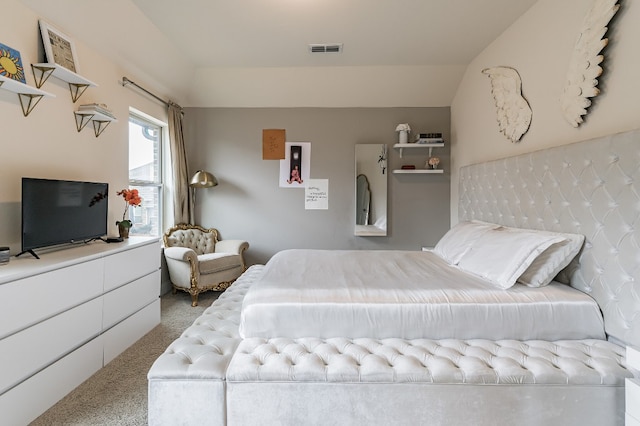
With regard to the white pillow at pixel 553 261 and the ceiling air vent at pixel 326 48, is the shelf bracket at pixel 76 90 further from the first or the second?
the white pillow at pixel 553 261

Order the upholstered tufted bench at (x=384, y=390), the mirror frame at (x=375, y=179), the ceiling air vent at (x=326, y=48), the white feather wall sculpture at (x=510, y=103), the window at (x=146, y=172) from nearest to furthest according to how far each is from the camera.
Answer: the upholstered tufted bench at (x=384, y=390), the white feather wall sculpture at (x=510, y=103), the ceiling air vent at (x=326, y=48), the window at (x=146, y=172), the mirror frame at (x=375, y=179)

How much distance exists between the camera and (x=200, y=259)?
360 cm

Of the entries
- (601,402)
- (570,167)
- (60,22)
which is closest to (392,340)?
(601,402)

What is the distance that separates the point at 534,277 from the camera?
6.15 feet

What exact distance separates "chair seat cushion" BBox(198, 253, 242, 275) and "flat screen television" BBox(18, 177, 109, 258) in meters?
1.12

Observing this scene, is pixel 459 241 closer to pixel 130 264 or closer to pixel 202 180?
pixel 130 264

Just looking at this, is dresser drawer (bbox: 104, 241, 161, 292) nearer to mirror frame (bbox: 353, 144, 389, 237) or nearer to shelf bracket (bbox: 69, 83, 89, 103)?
shelf bracket (bbox: 69, 83, 89, 103)

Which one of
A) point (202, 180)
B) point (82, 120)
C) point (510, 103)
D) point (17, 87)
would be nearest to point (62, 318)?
point (17, 87)

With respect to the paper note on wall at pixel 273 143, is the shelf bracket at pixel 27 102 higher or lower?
lower

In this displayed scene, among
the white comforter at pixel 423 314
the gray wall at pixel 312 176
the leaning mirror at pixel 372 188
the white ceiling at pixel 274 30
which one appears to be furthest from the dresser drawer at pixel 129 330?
the leaning mirror at pixel 372 188

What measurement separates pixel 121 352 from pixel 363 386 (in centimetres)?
196

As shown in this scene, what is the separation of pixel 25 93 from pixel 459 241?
3218 millimetres

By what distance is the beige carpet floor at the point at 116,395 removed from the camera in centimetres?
170

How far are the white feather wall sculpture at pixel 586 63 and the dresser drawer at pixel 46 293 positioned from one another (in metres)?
3.18
